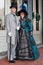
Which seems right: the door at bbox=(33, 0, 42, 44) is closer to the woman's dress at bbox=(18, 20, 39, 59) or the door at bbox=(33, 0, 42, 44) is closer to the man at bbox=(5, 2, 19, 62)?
the woman's dress at bbox=(18, 20, 39, 59)

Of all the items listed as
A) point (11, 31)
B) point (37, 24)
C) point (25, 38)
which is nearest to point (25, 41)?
point (25, 38)

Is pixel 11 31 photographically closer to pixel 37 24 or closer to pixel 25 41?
pixel 25 41

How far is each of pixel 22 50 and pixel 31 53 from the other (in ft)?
1.10

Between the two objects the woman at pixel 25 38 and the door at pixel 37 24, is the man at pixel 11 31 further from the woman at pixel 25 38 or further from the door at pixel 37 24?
the door at pixel 37 24

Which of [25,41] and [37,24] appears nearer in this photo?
[25,41]

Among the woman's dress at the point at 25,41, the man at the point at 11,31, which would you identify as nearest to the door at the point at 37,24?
the woman's dress at the point at 25,41

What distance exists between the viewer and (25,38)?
30.2 ft

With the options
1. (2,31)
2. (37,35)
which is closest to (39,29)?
(37,35)

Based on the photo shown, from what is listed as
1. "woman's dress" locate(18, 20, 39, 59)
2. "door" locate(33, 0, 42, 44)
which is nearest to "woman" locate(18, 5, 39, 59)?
"woman's dress" locate(18, 20, 39, 59)

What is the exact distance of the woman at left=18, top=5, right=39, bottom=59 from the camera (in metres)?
9.19

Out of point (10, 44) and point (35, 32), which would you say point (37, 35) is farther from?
point (10, 44)

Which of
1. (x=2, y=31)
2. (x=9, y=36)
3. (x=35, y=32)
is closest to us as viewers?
(x=9, y=36)

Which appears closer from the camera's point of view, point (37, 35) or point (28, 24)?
point (28, 24)

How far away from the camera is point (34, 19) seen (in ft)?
48.9
